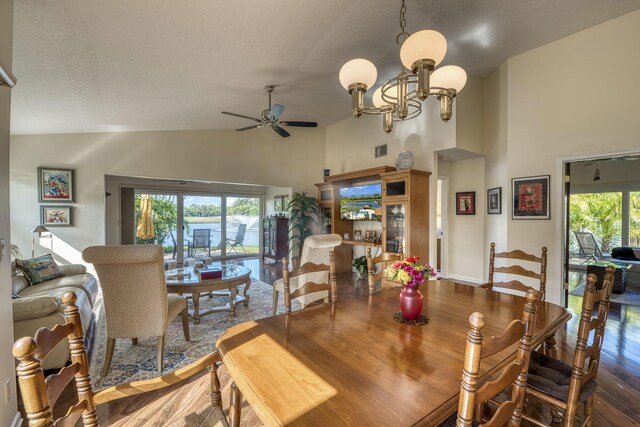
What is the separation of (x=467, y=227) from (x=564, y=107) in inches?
93.2

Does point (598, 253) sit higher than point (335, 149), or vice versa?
point (335, 149)

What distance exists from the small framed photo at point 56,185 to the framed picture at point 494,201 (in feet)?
22.8

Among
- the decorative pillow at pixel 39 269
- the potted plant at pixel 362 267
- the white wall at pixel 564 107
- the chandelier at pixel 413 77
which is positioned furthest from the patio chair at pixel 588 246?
the decorative pillow at pixel 39 269

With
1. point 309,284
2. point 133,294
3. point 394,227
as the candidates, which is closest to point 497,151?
point 394,227

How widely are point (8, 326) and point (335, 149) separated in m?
5.99

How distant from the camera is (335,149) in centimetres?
678

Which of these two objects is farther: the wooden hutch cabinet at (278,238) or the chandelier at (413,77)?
the wooden hutch cabinet at (278,238)

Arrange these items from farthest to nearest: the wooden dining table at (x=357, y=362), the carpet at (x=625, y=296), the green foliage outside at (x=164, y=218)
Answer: the green foliage outside at (x=164, y=218) → the carpet at (x=625, y=296) → the wooden dining table at (x=357, y=362)

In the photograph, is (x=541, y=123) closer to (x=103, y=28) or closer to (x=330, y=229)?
(x=330, y=229)

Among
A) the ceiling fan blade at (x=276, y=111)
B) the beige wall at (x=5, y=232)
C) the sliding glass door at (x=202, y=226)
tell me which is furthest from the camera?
the sliding glass door at (x=202, y=226)

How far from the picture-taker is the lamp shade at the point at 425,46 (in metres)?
1.70

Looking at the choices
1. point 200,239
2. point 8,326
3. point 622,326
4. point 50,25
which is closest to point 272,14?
point 50,25

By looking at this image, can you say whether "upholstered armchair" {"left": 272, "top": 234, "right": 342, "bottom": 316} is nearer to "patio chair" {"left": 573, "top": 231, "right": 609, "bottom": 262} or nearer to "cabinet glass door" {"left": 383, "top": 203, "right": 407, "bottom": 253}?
"cabinet glass door" {"left": 383, "top": 203, "right": 407, "bottom": 253}

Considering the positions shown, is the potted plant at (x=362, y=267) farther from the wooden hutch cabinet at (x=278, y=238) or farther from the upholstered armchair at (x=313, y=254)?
the wooden hutch cabinet at (x=278, y=238)
